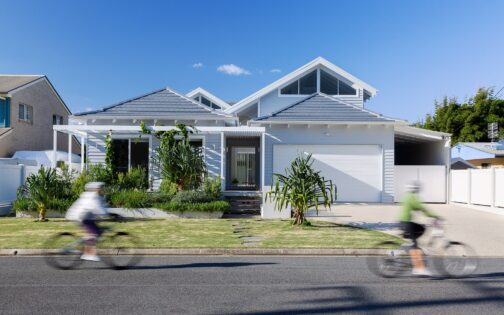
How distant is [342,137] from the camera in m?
19.1

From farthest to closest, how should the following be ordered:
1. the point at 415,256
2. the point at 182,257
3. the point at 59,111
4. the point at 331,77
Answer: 1. the point at 59,111
2. the point at 331,77
3. the point at 182,257
4. the point at 415,256

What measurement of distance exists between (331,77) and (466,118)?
23530 mm

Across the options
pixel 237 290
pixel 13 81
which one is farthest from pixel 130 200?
pixel 13 81

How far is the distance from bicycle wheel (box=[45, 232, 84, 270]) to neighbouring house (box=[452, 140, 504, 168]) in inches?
1081

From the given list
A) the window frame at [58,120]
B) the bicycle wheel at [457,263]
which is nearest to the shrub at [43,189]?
the bicycle wheel at [457,263]

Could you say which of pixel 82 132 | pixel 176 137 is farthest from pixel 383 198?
pixel 82 132

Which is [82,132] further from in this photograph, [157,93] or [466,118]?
[466,118]

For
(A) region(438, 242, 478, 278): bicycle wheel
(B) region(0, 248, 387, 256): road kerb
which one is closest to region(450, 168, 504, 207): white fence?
(B) region(0, 248, 387, 256): road kerb

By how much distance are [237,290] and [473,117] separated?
40.9 meters

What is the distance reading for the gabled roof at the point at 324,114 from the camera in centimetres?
1858

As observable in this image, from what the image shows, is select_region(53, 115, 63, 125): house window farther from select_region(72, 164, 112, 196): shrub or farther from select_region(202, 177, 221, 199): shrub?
select_region(202, 177, 221, 199): shrub

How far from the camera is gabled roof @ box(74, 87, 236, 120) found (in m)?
17.9

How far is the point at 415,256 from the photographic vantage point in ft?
21.1

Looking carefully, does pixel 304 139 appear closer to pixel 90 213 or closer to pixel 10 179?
pixel 10 179
